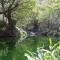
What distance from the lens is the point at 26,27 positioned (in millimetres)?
51750

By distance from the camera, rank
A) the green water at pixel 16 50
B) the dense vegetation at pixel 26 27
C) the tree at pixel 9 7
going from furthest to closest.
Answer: the tree at pixel 9 7 → the dense vegetation at pixel 26 27 → the green water at pixel 16 50

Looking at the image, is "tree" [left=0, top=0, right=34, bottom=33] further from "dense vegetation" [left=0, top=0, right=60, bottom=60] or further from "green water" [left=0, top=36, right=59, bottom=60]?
"green water" [left=0, top=36, right=59, bottom=60]

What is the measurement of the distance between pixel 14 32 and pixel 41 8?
20.0 metres

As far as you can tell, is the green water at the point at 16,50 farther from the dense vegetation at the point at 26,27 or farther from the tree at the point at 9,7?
the tree at the point at 9,7

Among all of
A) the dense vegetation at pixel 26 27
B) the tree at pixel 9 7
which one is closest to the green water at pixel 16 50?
the dense vegetation at pixel 26 27

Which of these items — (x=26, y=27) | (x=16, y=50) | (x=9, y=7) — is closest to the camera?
(x=16, y=50)

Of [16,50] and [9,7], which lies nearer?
[16,50]

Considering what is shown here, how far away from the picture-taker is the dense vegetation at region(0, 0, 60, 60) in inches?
756

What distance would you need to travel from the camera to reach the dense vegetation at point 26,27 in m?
19.2

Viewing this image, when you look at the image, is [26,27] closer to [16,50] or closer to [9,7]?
[9,7]

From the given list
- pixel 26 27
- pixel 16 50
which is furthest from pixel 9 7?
pixel 26 27

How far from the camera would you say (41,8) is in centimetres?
5350

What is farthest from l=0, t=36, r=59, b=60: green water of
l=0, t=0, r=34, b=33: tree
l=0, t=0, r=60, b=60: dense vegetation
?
l=0, t=0, r=34, b=33: tree

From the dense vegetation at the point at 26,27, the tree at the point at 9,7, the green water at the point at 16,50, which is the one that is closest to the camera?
the green water at the point at 16,50
